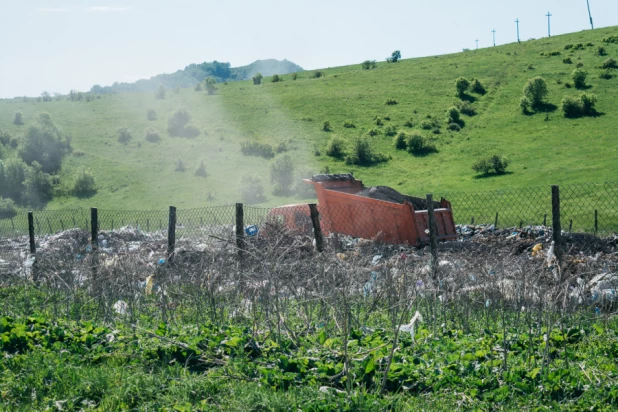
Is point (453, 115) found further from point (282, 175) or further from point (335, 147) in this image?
point (282, 175)

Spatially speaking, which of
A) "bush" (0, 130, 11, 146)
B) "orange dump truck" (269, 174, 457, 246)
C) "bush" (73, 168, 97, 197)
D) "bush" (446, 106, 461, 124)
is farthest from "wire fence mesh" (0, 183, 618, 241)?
"bush" (0, 130, 11, 146)

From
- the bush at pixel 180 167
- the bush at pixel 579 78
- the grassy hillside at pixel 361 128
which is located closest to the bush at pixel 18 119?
the grassy hillside at pixel 361 128

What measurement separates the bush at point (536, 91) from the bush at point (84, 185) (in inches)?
1548

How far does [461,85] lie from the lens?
231 feet

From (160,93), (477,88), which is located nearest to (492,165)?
(477,88)

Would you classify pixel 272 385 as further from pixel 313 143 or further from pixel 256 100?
pixel 256 100

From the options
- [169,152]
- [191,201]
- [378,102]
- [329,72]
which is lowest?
[191,201]

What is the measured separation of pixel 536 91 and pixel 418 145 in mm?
13852

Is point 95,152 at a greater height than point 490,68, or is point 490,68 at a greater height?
point 490,68

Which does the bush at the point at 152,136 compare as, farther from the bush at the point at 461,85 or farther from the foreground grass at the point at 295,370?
the foreground grass at the point at 295,370

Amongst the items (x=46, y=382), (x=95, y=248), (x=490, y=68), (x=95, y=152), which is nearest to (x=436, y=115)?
(x=490, y=68)

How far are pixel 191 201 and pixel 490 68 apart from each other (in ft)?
147

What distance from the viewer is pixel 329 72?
97.6m

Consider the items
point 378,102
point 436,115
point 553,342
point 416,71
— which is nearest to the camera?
point 553,342
